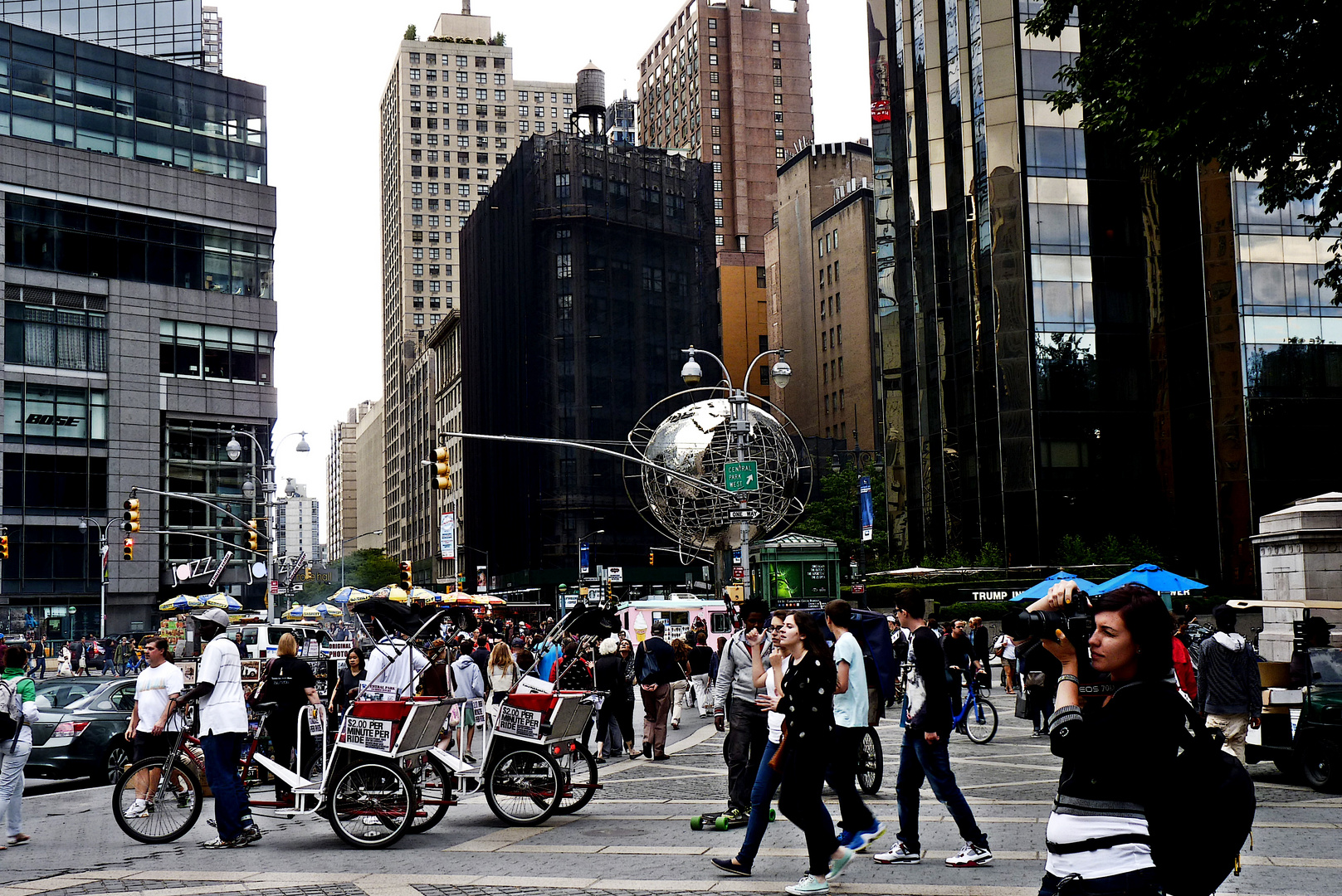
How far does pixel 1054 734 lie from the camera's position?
482cm

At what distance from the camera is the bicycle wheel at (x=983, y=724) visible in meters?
19.4

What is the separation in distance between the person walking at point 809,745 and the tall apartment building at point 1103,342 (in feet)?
145

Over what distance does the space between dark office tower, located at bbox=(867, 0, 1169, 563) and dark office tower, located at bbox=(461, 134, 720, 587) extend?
129ft

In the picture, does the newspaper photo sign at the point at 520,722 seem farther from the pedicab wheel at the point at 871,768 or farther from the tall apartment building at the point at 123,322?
the tall apartment building at the point at 123,322

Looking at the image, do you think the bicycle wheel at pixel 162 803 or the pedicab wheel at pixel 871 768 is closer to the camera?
the bicycle wheel at pixel 162 803

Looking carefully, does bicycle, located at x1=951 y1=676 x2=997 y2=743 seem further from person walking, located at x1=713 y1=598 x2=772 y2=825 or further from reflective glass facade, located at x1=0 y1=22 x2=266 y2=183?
reflective glass facade, located at x1=0 y1=22 x2=266 y2=183

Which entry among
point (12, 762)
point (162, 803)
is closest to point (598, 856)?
point (162, 803)

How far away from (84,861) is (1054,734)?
29.0 feet

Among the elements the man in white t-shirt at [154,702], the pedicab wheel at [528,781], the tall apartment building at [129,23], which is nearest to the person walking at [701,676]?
the pedicab wheel at [528,781]

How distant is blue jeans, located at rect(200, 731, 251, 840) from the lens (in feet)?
36.2

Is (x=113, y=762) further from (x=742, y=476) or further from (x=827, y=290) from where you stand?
(x=827, y=290)

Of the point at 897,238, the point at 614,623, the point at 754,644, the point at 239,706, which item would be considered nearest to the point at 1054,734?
the point at 754,644

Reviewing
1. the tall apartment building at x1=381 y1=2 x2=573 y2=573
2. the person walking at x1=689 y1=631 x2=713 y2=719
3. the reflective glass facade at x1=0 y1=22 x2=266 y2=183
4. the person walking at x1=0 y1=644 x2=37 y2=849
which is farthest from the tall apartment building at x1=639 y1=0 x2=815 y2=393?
the person walking at x1=0 y1=644 x2=37 y2=849

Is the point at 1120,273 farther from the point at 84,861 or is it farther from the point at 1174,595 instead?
the point at 84,861
